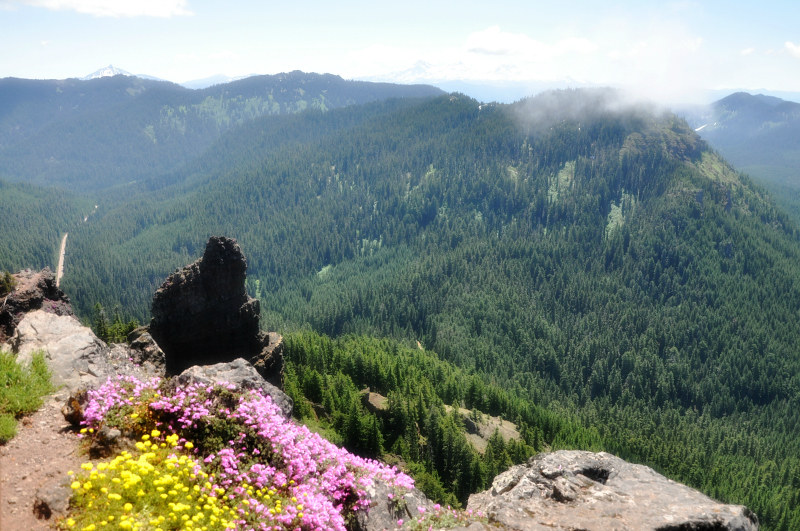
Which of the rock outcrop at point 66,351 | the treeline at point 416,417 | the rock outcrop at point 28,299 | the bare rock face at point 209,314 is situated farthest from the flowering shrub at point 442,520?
the bare rock face at point 209,314

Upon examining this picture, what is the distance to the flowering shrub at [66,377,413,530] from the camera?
14.9m

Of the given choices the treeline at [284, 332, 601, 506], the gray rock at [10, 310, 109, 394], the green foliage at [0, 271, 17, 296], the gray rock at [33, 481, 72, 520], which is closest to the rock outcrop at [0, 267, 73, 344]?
the green foliage at [0, 271, 17, 296]

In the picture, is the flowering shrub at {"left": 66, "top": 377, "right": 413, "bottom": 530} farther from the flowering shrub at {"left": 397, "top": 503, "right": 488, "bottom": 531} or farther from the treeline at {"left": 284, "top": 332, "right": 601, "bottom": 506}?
the treeline at {"left": 284, "top": 332, "right": 601, "bottom": 506}

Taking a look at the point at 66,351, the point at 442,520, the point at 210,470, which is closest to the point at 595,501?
the point at 442,520

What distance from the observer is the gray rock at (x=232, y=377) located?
2336cm

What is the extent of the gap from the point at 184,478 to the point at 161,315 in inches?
1493

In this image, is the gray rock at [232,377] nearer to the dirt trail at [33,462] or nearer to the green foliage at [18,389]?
the dirt trail at [33,462]

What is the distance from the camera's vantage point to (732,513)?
53.8 ft

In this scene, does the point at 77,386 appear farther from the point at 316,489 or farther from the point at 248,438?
the point at 316,489

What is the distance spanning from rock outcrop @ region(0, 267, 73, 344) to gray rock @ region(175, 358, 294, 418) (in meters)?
19.7

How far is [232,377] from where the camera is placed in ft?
83.9

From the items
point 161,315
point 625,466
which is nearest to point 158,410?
point 625,466

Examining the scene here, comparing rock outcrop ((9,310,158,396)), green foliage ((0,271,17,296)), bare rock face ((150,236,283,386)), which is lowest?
bare rock face ((150,236,283,386))

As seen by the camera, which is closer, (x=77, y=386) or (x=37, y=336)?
(x=77, y=386)
